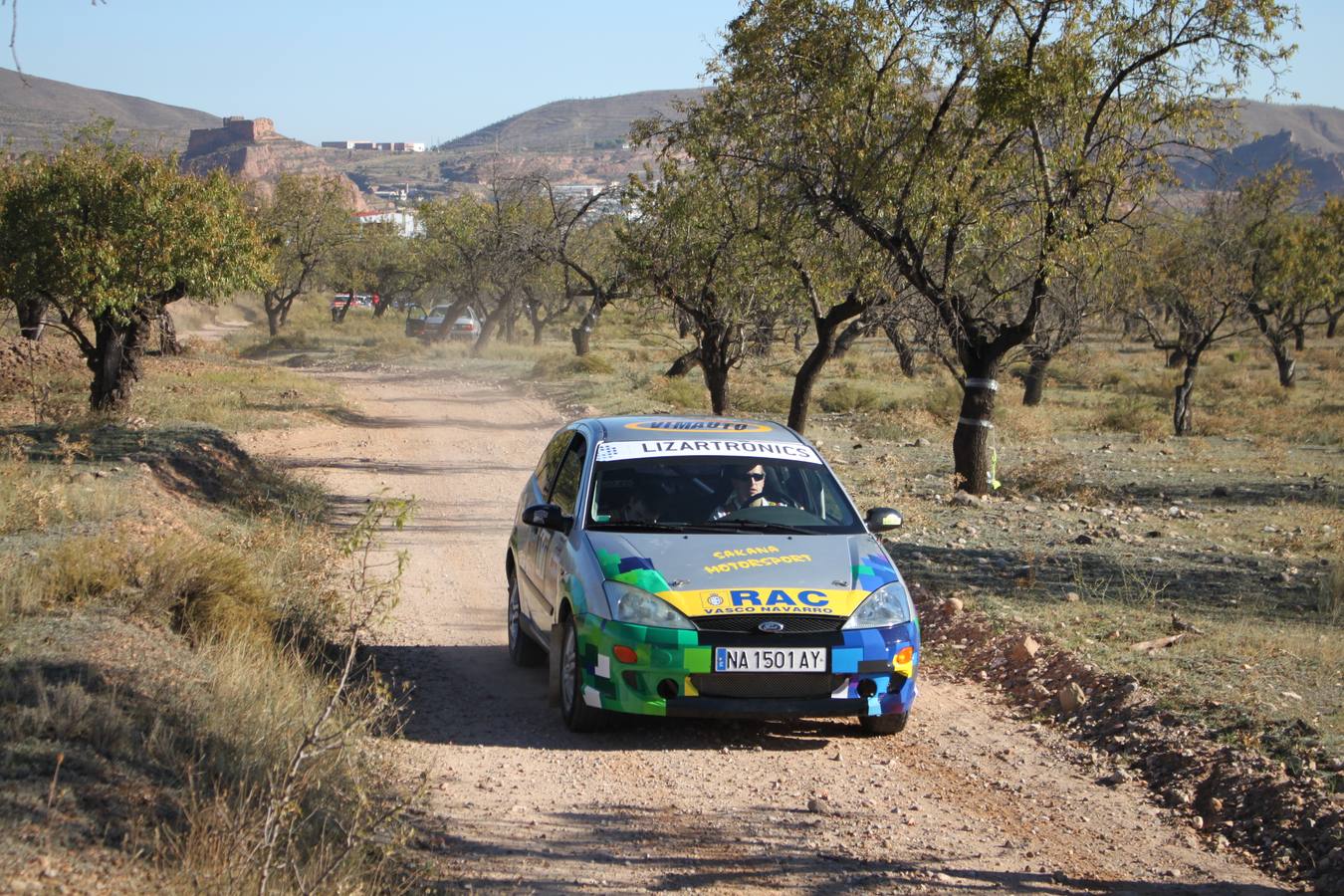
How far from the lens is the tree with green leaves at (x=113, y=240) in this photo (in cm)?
1633

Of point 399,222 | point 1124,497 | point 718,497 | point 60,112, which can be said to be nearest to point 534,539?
point 718,497

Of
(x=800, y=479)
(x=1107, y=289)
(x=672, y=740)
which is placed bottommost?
(x=672, y=740)

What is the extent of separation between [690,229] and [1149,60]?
6.65 meters

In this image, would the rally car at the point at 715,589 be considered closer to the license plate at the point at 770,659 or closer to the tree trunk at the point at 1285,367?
the license plate at the point at 770,659

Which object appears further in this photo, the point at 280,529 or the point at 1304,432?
the point at 1304,432

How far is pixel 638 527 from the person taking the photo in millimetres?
7195

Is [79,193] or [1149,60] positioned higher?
[1149,60]

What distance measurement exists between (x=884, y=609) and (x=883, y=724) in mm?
632

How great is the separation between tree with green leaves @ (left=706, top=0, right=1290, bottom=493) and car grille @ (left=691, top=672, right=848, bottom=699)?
8304 mm

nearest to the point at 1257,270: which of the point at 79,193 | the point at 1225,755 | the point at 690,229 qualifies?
the point at 690,229

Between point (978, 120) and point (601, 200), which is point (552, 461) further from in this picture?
point (601, 200)

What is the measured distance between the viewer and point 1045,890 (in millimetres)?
4766

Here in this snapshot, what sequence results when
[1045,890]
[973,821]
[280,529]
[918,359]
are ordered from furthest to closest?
[918,359] < [280,529] < [973,821] < [1045,890]

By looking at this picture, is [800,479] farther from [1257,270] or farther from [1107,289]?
[1257,270]
